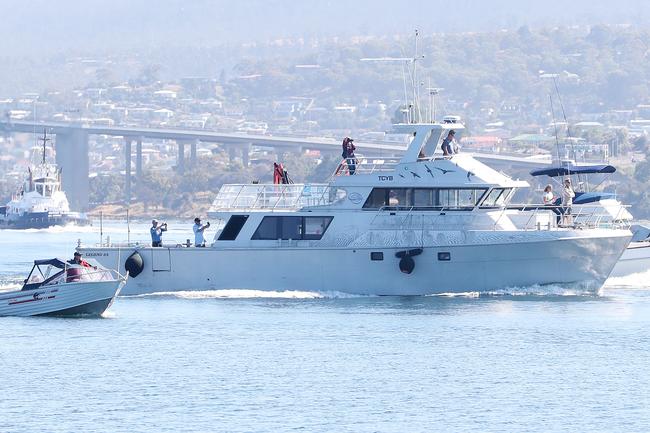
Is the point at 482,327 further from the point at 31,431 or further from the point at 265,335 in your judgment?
the point at 31,431

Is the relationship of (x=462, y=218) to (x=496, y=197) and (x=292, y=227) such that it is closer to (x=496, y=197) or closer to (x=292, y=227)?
(x=496, y=197)

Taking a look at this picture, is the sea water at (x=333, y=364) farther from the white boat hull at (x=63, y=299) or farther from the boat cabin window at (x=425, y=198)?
the boat cabin window at (x=425, y=198)

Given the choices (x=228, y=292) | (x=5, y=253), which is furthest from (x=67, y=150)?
(x=228, y=292)

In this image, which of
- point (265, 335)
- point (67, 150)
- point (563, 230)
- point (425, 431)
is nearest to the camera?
point (425, 431)

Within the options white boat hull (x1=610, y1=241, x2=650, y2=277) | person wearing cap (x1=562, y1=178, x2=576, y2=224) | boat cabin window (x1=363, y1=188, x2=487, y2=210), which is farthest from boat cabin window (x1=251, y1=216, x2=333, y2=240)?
white boat hull (x1=610, y1=241, x2=650, y2=277)

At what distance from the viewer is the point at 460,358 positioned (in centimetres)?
4184

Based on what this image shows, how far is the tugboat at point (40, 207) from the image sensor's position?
503ft

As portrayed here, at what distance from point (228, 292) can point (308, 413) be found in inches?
736

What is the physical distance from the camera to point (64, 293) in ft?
159

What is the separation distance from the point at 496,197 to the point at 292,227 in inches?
247

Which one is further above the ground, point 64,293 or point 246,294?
point 64,293

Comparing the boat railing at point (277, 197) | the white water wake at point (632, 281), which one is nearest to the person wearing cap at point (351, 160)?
the boat railing at point (277, 197)

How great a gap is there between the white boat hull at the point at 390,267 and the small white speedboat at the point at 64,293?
4948 mm

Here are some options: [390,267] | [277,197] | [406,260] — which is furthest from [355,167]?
[406,260]
